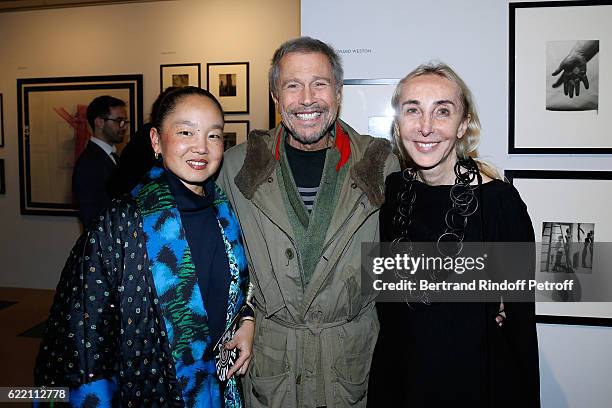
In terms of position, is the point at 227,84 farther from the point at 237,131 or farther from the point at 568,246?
the point at 568,246

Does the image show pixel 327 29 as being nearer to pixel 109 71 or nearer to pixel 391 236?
pixel 391 236

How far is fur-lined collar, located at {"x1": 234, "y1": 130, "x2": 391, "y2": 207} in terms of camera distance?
76.4 inches

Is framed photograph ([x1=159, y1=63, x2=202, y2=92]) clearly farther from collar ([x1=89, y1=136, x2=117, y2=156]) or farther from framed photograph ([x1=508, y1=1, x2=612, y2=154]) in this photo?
framed photograph ([x1=508, y1=1, x2=612, y2=154])

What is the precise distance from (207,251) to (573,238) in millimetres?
1678

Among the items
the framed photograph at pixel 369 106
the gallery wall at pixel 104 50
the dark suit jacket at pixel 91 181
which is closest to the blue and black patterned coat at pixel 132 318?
the framed photograph at pixel 369 106

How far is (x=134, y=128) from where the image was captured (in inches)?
217

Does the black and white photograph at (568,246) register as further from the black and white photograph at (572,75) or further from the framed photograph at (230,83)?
the framed photograph at (230,83)

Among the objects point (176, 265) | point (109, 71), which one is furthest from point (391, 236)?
point (109, 71)

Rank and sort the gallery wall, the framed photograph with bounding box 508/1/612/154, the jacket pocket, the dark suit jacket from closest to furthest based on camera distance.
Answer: the jacket pocket < the framed photograph with bounding box 508/1/612/154 < the dark suit jacket < the gallery wall

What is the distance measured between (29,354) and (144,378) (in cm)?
343

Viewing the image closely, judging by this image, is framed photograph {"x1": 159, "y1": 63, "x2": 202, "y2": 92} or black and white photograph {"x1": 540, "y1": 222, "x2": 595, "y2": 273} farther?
framed photograph {"x1": 159, "y1": 63, "x2": 202, "y2": 92}

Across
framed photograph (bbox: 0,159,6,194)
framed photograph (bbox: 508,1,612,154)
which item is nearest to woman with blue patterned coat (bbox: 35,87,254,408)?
framed photograph (bbox: 508,1,612,154)

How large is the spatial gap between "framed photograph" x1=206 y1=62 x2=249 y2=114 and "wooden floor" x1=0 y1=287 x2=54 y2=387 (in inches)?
119

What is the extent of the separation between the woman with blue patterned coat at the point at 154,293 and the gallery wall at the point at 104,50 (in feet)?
12.0
